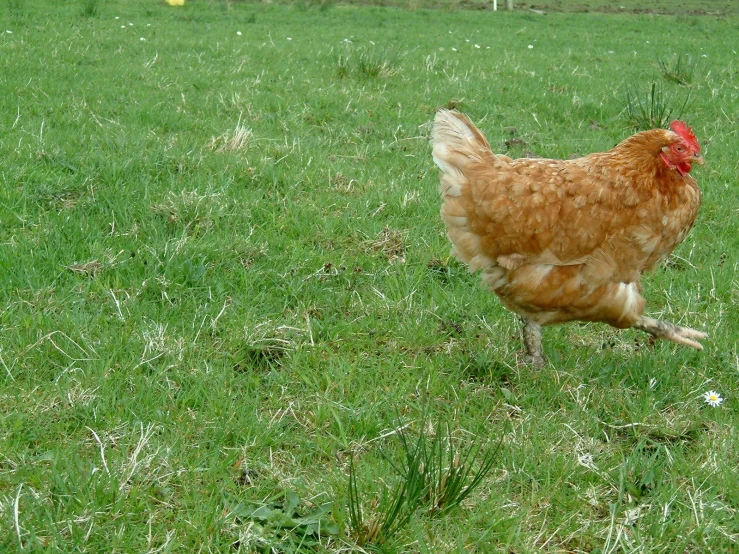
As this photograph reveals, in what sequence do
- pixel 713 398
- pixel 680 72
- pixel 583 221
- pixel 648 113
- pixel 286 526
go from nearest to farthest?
pixel 286 526 < pixel 713 398 < pixel 583 221 < pixel 648 113 < pixel 680 72

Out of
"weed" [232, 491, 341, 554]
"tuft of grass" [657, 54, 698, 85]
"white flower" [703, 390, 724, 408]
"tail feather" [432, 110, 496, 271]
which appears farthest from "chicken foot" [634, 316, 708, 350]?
"tuft of grass" [657, 54, 698, 85]

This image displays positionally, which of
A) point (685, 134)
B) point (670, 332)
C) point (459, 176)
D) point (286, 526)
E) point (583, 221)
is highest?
point (685, 134)

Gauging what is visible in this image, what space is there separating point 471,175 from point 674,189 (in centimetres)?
104

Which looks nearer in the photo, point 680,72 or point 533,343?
point 533,343

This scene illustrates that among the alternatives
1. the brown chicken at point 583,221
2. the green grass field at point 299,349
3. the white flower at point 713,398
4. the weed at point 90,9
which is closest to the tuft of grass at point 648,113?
the green grass field at point 299,349

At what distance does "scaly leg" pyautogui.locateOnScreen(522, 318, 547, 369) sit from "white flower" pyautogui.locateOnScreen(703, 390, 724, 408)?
81 centimetres

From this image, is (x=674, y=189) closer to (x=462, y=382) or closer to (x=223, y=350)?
(x=462, y=382)

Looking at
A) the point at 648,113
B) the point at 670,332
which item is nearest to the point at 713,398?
the point at 670,332

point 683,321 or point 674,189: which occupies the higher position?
point 674,189

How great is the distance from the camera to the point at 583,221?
3854 millimetres

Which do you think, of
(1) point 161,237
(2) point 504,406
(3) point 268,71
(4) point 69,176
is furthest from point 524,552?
(3) point 268,71

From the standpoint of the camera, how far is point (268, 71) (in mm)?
9680

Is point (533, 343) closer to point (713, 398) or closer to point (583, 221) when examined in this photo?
point (583, 221)

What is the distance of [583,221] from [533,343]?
71 cm
